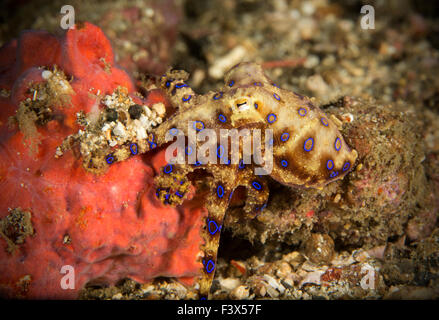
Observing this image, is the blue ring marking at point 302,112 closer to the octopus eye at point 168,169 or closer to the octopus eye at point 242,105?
the octopus eye at point 242,105

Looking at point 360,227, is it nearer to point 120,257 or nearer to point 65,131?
point 120,257

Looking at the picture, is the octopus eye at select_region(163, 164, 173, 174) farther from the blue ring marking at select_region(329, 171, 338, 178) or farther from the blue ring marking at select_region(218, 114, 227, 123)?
the blue ring marking at select_region(329, 171, 338, 178)

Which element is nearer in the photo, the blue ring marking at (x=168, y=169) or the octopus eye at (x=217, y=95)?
the octopus eye at (x=217, y=95)

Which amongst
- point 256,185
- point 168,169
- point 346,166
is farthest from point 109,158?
point 346,166

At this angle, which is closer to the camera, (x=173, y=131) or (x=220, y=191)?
(x=173, y=131)

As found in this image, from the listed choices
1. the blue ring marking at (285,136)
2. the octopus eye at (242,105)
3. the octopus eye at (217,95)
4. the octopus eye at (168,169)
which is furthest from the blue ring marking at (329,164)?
the octopus eye at (168,169)

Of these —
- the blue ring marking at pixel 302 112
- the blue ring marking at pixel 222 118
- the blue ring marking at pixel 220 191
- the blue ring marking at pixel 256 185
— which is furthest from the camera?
the blue ring marking at pixel 256 185

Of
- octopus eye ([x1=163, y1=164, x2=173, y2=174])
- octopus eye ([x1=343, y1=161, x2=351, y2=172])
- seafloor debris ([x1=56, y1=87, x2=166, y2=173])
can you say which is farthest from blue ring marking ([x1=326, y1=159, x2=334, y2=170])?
seafloor debris ([x1=56, y1=87, x2=166, y2=173])

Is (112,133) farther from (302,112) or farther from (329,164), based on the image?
(329,164)
